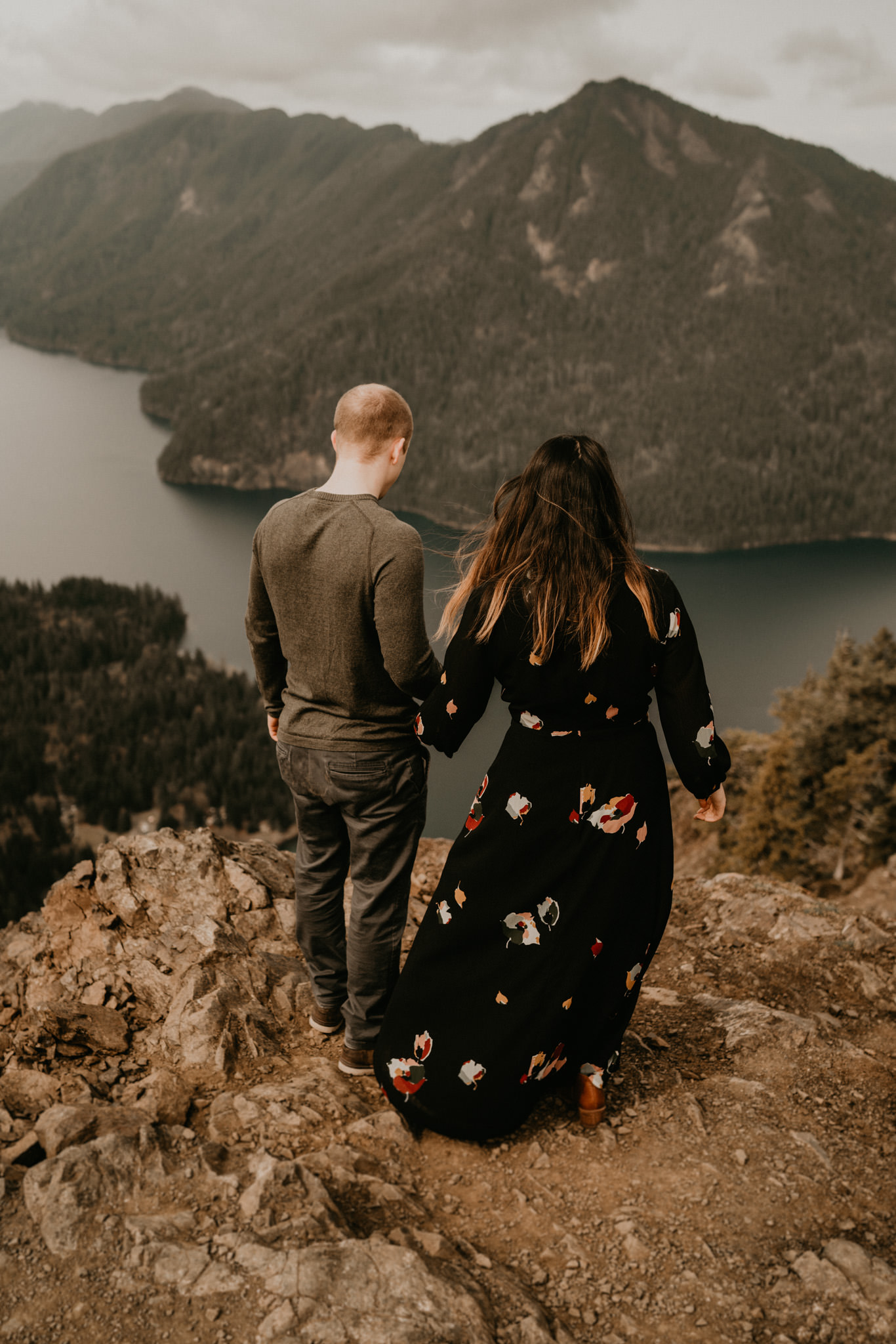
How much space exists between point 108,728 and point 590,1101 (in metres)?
83.9

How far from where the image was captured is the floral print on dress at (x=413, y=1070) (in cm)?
347

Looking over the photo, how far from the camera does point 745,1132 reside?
3654 millimetres

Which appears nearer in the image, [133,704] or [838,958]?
[838,958]

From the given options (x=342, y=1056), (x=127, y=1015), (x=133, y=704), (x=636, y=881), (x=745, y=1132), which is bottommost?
(x=133, y=704)

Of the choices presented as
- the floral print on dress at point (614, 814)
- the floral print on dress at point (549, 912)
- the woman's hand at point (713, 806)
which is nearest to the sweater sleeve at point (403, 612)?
the floral print on dress at point (614, 814)

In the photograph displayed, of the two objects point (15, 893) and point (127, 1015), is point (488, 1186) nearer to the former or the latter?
point (127, 1015)

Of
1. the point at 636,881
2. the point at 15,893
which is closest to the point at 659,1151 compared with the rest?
the point at 636,881

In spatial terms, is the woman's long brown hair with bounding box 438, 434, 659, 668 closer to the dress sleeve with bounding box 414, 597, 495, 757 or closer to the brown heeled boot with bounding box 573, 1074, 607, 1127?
the dress sleeve with bounding box 414, 597, 495, 757

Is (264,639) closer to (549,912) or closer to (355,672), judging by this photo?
(355,672)

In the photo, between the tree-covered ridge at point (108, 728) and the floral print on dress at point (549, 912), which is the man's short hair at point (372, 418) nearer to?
the floral print on dress at point (549, 912)

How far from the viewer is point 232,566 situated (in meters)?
105

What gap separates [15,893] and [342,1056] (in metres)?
60.4

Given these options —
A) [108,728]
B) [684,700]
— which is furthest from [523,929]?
[108,728]

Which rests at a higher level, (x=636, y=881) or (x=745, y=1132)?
(x=636, y=881)
